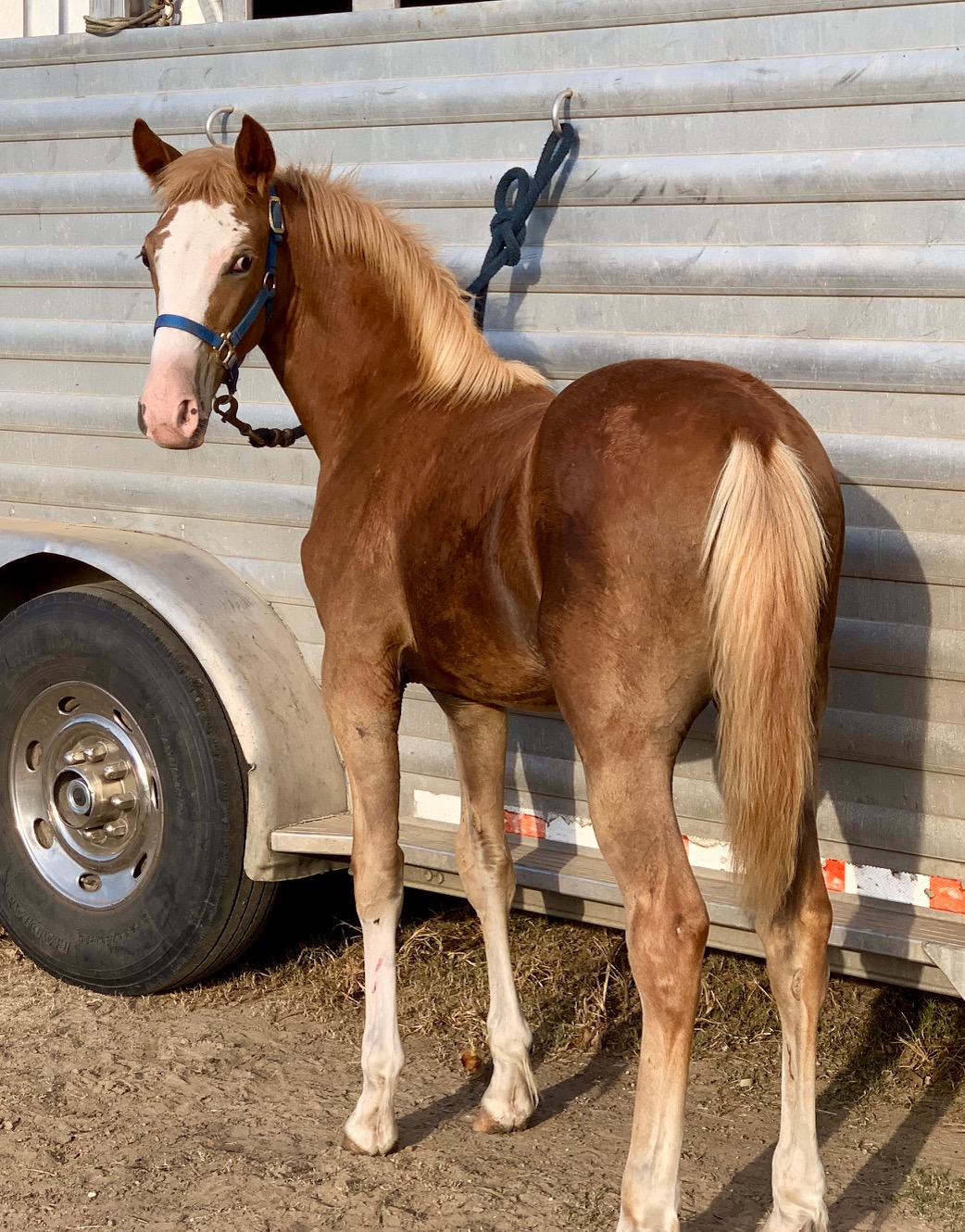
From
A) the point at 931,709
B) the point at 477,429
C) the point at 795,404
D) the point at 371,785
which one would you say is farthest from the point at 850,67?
the point at 371,785

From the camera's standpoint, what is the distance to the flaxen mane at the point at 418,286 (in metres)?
3.17

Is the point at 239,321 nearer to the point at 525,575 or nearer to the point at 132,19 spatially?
the point at 525,575

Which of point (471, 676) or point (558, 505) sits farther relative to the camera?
point (471, 676)

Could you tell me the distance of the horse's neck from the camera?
3.27 meters

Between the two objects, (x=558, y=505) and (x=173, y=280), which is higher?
(x=173, y=280)

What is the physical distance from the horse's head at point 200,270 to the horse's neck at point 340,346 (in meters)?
0.18

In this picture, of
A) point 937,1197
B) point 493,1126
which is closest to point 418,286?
point 493,1126

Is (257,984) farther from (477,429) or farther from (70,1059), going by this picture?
(477,429)

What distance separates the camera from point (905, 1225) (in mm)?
2865

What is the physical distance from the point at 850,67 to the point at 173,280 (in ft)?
4.64

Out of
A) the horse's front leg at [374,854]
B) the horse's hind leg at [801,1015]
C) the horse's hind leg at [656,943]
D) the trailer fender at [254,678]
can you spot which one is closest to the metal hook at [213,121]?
the trailer fender at [254,678]

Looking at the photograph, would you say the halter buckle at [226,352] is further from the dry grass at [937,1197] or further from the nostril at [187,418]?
the dry grass at [937,1197]

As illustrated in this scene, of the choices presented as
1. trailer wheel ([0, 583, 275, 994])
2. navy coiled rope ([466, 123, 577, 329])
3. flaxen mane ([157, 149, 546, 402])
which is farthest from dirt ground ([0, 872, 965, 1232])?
navy coiled rope ([466, 123, 577, 329])

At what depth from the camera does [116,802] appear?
4.01m
